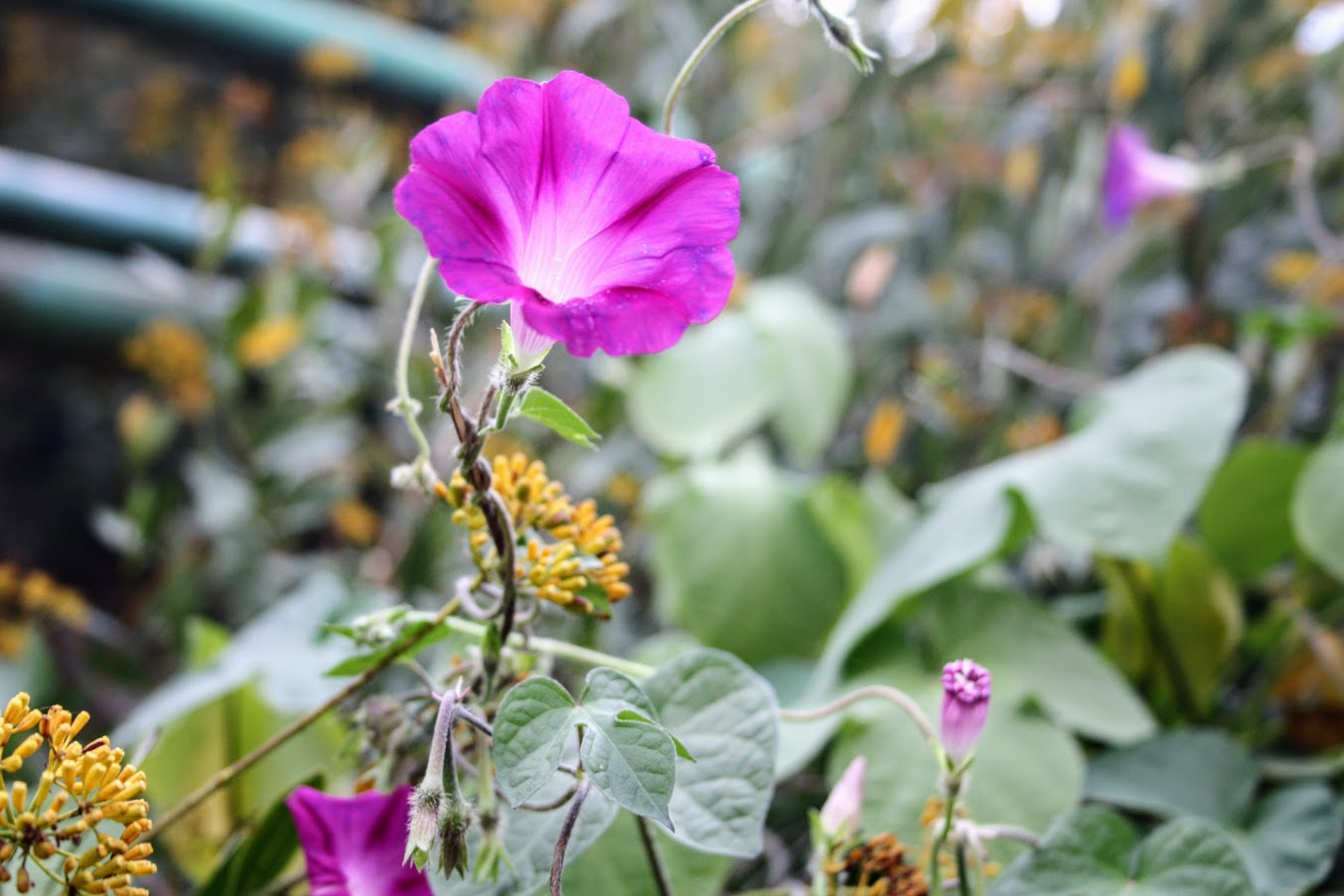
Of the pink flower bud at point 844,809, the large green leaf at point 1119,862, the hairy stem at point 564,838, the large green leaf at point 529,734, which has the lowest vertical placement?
the large green leaf at point 1119,862

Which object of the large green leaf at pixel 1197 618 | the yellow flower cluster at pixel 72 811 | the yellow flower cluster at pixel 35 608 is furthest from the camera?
the yellow flower cluster at pixel 35 608

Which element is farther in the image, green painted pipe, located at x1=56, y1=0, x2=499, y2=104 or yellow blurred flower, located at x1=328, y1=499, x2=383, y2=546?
green painted pipe, located at x1=56, y1=0, x2=499, y2=104

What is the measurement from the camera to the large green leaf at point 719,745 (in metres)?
0.29

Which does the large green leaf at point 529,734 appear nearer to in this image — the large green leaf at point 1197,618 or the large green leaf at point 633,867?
the large green leaf at point 633,867

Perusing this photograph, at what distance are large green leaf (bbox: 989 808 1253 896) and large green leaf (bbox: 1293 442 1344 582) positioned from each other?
24cm

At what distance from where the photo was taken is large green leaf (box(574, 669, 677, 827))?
0.25 m

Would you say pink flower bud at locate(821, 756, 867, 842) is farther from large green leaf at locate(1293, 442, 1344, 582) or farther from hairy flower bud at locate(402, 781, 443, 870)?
large green leaf at locate(1293, 442, 1344, 582)

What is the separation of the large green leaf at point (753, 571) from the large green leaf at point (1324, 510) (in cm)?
25

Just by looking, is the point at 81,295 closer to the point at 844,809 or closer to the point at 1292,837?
the point at 844,809

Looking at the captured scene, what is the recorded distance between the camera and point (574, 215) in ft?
0.93

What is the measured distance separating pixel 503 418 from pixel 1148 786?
39cm

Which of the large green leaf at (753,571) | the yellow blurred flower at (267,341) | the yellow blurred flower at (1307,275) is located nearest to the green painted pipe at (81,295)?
the yellow blurred flower at (267,341)

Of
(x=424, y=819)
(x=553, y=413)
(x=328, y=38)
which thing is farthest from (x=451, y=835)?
(x=328, y=38)

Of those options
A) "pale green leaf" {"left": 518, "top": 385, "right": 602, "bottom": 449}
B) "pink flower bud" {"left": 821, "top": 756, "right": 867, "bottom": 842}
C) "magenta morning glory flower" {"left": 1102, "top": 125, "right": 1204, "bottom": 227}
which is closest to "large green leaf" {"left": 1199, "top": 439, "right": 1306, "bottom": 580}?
"magenta morning glory flower" {"left": 1102, "top": 125, "right": 1204, "bottom": 227}
